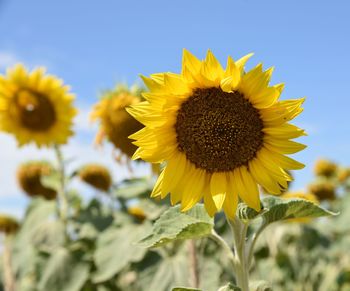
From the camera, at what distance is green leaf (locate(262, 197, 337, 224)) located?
159 cm

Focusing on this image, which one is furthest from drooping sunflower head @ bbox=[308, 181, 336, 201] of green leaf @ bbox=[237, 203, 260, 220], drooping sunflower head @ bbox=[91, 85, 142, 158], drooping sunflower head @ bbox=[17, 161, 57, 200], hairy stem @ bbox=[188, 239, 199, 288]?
green leaf @ bbox=[237, 203, 260, 220]

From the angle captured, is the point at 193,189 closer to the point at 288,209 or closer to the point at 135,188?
the point at 288,209

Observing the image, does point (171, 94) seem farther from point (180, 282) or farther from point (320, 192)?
point (320, 192)

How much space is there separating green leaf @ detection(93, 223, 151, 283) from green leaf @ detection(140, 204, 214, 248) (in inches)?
53.5

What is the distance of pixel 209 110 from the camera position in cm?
170

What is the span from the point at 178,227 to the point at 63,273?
2.16m

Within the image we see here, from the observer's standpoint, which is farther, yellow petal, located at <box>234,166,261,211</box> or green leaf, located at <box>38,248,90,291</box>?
green leaf, located at <box>38,248,90,291</box>

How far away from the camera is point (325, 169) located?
25.6 feet

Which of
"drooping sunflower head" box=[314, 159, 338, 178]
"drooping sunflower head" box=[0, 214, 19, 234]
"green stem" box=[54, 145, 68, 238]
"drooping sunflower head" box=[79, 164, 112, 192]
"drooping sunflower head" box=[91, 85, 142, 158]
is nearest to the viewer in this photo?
"drooping sunflower head" box=[91, 85, 142, 158]

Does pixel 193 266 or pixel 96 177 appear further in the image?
pixel 96 177

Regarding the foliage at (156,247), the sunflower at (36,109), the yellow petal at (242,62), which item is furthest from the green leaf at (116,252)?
the yellow petal at (242,62)

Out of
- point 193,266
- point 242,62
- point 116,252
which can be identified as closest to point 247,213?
point 242,62

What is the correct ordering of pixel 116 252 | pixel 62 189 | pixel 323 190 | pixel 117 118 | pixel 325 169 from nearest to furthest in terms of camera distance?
pixel 116 252
pixel 117 118
pixel 62 189
pixel 323 190
pixel 325 169

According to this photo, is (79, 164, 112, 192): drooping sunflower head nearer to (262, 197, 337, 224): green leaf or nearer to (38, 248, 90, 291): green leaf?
(38, 248, 90, 291): green leaf
